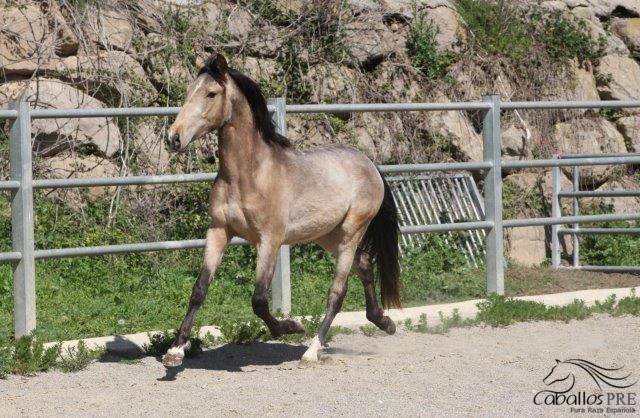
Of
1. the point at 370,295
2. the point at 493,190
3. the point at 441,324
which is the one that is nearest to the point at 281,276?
the point at 370,295

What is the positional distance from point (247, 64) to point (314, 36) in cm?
94

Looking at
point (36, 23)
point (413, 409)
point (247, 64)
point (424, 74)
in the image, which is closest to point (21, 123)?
point (413, 409)

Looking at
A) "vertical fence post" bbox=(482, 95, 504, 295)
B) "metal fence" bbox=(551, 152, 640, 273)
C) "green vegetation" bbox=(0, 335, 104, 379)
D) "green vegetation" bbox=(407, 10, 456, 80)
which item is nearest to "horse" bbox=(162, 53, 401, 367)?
"green vegetation" bbox=(0, 335, 104, 379)

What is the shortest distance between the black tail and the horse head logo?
4.98 ft

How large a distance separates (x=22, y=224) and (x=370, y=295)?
236cm

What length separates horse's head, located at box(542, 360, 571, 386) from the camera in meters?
6.40

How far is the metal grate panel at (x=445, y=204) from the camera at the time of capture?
1183 cm

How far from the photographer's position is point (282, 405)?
5.78 metres

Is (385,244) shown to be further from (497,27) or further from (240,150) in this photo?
(497,27)

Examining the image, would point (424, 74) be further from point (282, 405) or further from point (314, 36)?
Answer: point (282, 405)

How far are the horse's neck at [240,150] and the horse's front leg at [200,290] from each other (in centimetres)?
35

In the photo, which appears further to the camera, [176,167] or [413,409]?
[176,167]

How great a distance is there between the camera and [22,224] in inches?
289

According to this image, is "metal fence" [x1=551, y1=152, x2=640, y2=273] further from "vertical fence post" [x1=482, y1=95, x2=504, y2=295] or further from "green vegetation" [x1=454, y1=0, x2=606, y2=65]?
"green vegetation" [x1=454, y1=0, x2=606, y2=65]
